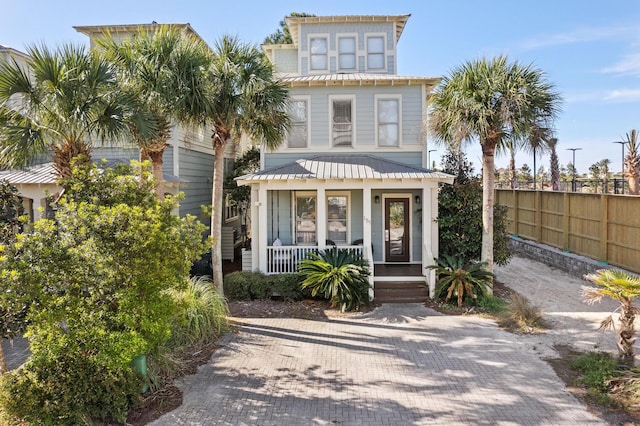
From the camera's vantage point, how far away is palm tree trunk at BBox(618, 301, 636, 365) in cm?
678

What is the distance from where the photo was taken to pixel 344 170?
42.7 ft

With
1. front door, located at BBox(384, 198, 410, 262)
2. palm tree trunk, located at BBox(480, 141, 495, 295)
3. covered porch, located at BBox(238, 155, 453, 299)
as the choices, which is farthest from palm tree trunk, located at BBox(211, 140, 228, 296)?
palm tree trunk, located at BBox(480, 141, 495, 295)

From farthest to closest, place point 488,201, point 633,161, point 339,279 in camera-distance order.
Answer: point 633,161 < point 488,201 < point 339,279

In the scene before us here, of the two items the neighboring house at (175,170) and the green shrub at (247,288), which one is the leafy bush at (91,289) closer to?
the green shrub at (247,288)

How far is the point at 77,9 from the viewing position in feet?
42.8

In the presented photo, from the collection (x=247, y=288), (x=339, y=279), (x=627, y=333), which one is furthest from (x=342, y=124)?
(x=627, y=333)

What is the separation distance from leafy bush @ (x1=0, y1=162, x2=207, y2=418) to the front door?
9.62 metres

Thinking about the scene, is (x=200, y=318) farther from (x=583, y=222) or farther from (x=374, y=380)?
(x=583, y=222)

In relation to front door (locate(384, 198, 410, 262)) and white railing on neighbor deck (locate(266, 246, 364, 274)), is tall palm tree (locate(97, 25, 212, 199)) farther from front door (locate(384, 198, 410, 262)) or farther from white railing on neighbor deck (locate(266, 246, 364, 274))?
front door (locate(384, 198, 410, 262))

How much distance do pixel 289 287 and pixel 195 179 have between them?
24.5 ft

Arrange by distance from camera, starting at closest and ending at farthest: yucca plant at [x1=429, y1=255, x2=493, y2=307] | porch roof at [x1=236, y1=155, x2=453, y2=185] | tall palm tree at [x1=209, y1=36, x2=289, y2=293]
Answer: tall palm tree at [x1=209, y1=36, x2=289, y2=293] < yucca plant at [x1=429, y1=255, x2=493, y2=307] < porch roof at [x1=236, y1=155, x2=453, y2=185]

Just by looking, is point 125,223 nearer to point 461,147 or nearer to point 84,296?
point 84,296

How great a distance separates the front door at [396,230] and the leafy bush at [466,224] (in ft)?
5.84

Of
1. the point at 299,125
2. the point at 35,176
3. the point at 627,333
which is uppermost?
the point at 299,125
